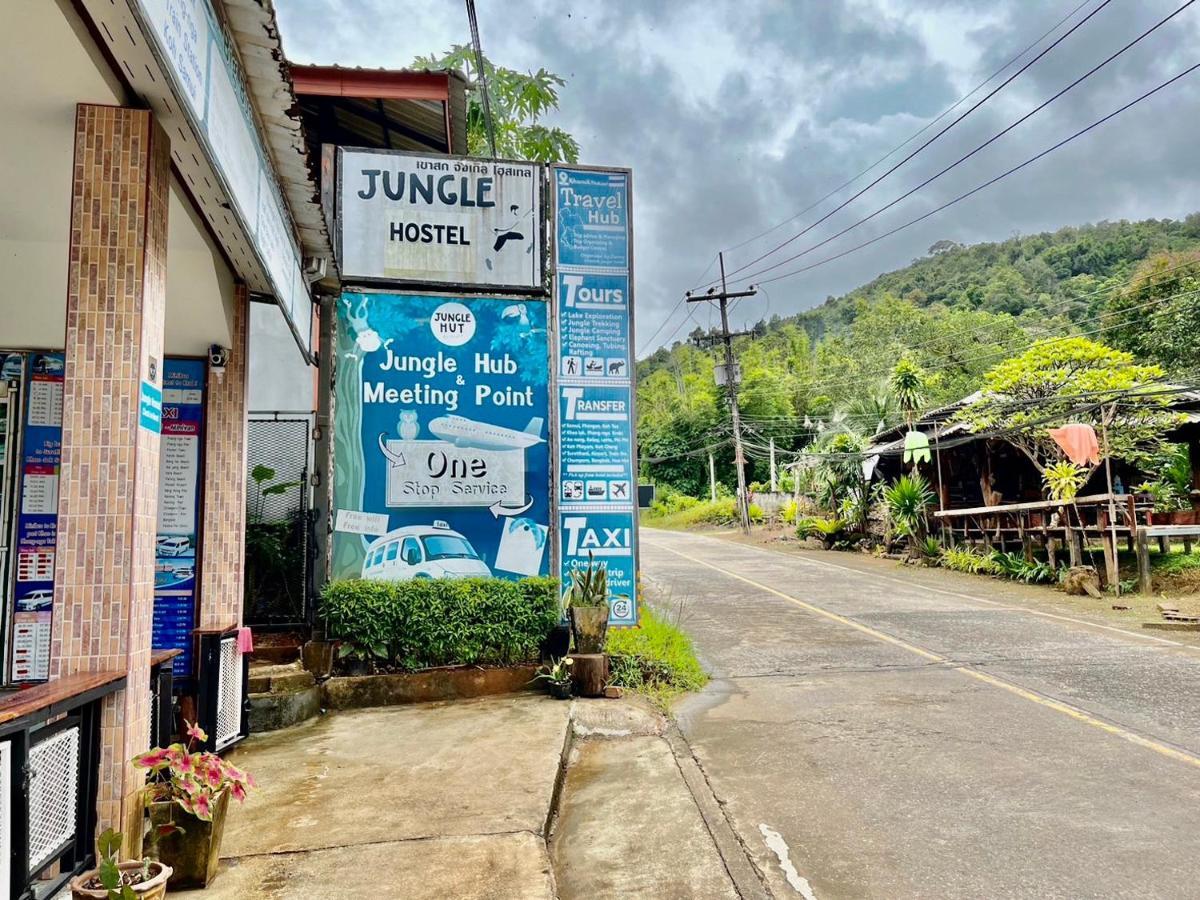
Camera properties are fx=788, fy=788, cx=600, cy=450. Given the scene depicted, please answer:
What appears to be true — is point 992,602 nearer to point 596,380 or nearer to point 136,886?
point 596,380

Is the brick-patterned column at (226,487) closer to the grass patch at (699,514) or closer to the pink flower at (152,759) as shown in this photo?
the pink flower at (152,759)

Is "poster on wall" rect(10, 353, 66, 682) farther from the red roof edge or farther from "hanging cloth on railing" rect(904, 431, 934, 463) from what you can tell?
"hanging cloth on railing" rect(904, 431, 934, 463)

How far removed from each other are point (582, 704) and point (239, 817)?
3069 mm

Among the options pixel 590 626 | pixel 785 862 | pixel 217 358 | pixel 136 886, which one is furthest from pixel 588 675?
pixel 136 886

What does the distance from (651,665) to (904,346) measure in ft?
148

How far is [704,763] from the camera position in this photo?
211 inches

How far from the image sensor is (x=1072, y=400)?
15086mm

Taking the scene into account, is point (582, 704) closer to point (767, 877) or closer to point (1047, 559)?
point (767, 877)

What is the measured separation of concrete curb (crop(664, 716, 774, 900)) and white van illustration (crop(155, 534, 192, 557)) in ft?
12.1

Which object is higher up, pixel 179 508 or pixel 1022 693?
pixel 179 508

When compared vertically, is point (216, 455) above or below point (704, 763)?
above

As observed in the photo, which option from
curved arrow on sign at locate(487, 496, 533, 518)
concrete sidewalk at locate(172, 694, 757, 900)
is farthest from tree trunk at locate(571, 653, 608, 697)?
curved arrow on sign at locate(487, 496, 533, 518)

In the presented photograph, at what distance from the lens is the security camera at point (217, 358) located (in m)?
5.46

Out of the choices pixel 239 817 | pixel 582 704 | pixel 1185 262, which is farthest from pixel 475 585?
pixel 1185 262
